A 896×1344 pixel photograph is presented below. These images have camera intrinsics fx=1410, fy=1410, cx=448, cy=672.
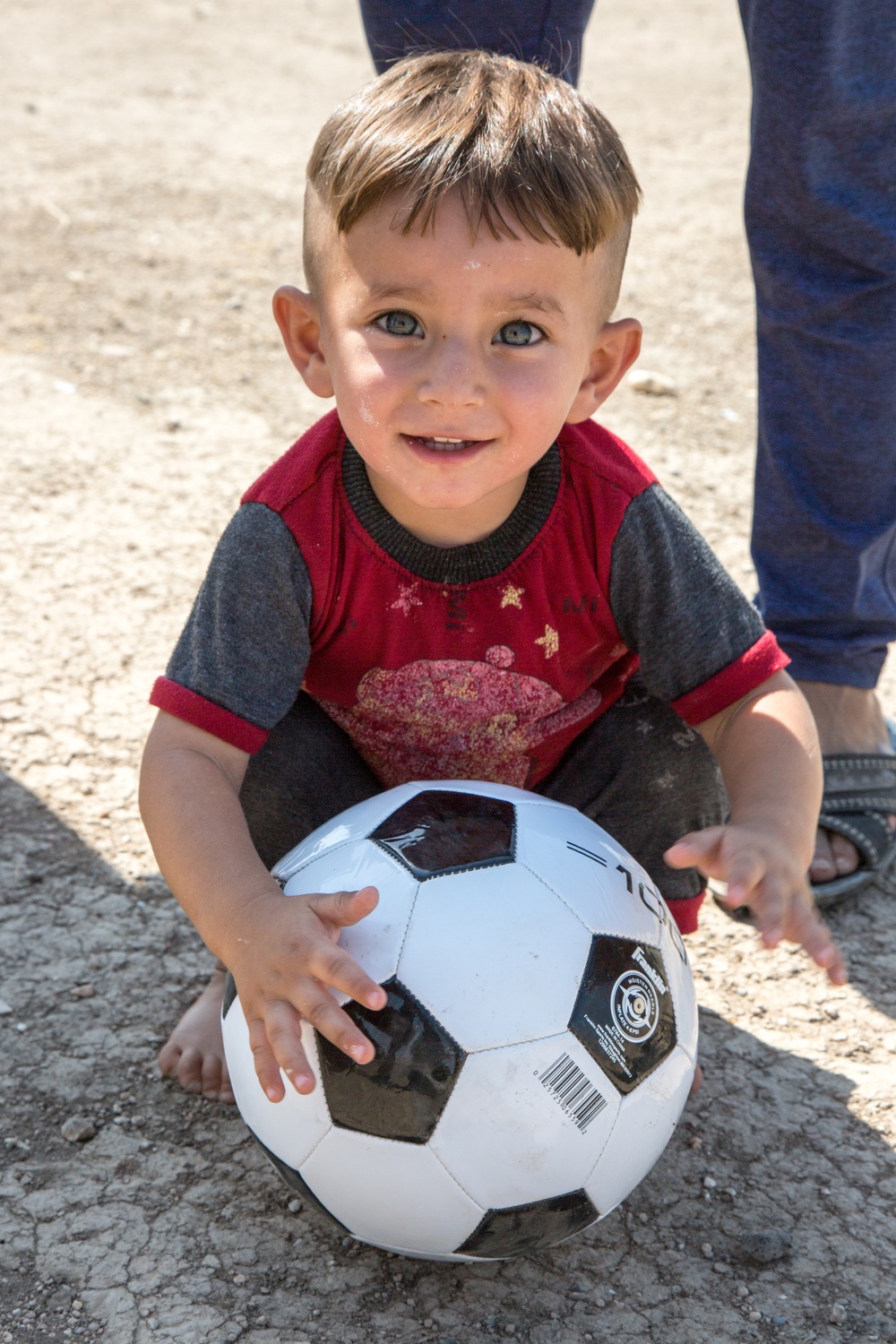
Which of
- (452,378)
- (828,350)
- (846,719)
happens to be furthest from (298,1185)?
(828,350)

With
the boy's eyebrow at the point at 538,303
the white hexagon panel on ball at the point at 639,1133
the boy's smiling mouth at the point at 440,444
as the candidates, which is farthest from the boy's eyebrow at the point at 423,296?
the white hexagon panel on ball at the point at 639,1133

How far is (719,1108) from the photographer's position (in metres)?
2.14

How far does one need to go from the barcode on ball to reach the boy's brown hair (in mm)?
1035

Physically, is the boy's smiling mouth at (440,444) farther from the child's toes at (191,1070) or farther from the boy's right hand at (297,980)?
the child's toes at (191,1070)

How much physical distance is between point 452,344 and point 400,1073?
907 millimetres

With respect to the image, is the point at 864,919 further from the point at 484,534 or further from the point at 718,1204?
the point at 484,534

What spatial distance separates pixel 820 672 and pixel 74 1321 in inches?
69.9

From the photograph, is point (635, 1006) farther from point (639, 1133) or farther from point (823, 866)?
point (823, 866)

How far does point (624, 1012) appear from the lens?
1.71 metres

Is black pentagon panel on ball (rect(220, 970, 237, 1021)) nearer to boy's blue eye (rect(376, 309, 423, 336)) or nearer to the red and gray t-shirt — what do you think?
the red and gray t-shirt

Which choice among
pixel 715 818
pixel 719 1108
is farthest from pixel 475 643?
pixel 719 1108

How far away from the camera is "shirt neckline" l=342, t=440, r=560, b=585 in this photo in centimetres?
206

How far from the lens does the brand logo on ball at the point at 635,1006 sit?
5.60ft

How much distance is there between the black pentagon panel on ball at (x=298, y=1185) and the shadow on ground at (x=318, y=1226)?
10 centimetres
